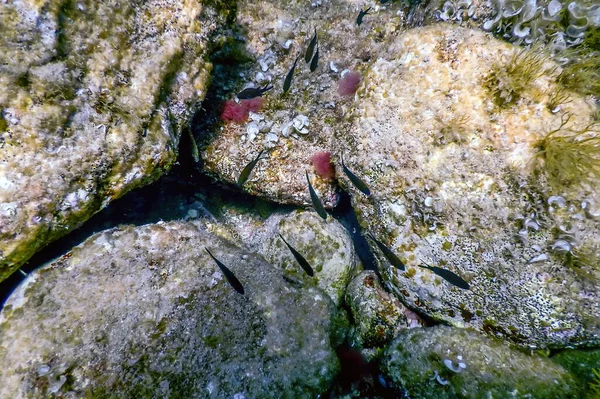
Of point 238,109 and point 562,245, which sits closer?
point 562,245

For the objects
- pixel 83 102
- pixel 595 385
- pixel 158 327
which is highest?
pixel 83 102

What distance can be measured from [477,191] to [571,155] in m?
0.77

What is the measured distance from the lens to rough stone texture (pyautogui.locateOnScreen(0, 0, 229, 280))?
7.84ft

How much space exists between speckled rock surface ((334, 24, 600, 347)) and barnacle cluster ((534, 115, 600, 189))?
0.13ft

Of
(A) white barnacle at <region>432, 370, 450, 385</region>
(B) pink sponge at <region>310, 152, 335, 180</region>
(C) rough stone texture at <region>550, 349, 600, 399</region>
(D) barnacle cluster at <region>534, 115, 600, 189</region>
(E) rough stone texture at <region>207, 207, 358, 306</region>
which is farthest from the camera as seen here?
(B) pink sponge at <region>310, 152, 335, 180</region>

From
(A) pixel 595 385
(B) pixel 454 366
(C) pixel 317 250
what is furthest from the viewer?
(C) pixel 317 250

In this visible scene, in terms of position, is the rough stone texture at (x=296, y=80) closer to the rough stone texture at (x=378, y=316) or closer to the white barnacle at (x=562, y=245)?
the rough stone texture at (x=378, y=316)

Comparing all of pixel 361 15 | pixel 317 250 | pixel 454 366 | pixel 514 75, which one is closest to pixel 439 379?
pixel 454 366

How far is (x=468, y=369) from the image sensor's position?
3.05 m

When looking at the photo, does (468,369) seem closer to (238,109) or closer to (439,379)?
(439,379)

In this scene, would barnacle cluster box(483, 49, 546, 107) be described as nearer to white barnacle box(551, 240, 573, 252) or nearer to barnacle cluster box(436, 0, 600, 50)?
barnacle cluster box(436, 0, 600, 50)

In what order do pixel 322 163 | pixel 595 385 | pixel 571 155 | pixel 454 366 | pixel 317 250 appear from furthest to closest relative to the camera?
pixel 322 163 → pixel 317 250 → pixel 454 366 → pixel 595 385 → pixel 571 155

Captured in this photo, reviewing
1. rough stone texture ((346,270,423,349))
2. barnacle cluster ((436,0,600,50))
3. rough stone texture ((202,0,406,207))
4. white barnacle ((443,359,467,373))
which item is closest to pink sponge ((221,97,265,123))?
rough stone texture ((202,0,406,207))

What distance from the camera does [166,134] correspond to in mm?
3113
